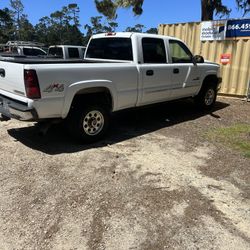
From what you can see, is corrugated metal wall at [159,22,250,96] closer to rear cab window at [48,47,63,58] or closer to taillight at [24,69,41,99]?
rear cab window at [48,47,63,58]

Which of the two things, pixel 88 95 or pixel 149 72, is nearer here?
pixel 88 95

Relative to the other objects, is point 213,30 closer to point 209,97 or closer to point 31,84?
point 209,97

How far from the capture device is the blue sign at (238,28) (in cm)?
1014

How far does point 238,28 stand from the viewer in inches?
409

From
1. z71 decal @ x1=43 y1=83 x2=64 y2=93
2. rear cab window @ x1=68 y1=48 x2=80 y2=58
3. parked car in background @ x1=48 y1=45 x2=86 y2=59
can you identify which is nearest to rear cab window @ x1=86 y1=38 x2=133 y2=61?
z71 decal @ x1=43 y1=83 x2=64 y2=93

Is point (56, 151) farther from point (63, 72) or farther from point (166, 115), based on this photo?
point (166, 115)

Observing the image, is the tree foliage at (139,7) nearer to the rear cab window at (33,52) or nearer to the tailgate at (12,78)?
the rear cab window at (33,52)

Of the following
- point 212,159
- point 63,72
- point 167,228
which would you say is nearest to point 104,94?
point 63,72

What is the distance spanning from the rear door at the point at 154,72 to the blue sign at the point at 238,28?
440 cm

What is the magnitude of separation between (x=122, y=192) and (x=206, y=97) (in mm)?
5384

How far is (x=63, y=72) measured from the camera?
5.01m

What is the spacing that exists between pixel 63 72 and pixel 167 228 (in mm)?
2845

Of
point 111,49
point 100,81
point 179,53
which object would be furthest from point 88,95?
point 179,53

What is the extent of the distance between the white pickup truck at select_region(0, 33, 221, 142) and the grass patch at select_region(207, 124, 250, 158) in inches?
53.1
